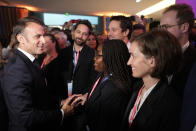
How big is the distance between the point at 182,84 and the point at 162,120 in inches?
16.9

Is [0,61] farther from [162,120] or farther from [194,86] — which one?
[194,86]

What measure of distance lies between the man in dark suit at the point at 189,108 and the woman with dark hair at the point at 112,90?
451mm

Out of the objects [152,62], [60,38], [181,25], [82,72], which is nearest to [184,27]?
[181,25]

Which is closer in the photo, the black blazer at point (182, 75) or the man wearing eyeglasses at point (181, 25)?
the black blazer at point (182, 75)

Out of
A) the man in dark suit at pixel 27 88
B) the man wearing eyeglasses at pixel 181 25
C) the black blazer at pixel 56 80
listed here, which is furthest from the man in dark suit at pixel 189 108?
the black blazer at pixel 56 80

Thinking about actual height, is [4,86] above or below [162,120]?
above

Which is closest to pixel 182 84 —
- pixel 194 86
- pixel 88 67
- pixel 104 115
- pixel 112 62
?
pixel 194 86

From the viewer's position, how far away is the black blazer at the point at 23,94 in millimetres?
1006

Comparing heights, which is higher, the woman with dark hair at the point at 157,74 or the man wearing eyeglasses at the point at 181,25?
the man wearing eyeglasses at the point at 181,25

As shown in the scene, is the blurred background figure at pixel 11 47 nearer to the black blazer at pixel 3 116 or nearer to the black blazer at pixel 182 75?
the black blazer at pixel 3 116


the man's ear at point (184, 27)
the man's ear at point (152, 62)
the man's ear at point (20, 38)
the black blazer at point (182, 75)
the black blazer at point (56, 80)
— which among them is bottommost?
the black blazer at point (56, 80)

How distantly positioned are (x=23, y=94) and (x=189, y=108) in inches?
44.8

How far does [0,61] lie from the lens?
119 centimetres

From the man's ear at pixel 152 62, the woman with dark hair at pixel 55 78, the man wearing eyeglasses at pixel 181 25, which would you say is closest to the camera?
the man's ear at pixel 152 62
